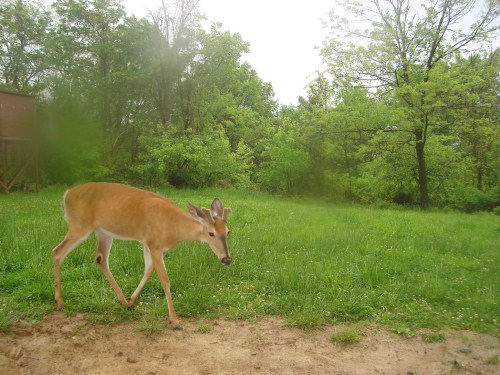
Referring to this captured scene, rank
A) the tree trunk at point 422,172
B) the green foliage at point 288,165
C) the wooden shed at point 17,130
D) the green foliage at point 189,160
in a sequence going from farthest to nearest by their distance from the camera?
the green foliage at point 189,160 < the green foliage at point 288,165 < the tree trunk at point 422,172 < the wooden shed at point 17,130

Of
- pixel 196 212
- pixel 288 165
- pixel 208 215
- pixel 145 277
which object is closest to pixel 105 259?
pixel 145 277

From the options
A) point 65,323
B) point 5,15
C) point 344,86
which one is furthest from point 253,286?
point 5,15

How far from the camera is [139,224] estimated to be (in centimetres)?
486

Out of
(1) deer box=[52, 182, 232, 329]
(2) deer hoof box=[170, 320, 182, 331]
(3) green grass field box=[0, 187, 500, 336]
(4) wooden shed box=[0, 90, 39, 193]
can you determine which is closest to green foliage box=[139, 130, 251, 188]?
(4) wooden shed box=[0, 90, 39, 193]

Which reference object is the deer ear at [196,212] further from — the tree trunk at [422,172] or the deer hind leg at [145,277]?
the tree trunk at [422,172]

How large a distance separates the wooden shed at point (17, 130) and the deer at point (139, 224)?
13.7 meters

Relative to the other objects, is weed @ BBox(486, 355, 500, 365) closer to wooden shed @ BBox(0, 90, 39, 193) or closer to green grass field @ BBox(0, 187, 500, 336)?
green grass field @ BBox(0, 187, 500, 336)

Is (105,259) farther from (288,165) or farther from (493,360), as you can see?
(288,165)

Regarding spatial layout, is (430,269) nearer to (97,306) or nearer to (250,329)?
(250,329)

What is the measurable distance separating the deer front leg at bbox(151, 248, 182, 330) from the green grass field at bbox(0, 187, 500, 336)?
13cm

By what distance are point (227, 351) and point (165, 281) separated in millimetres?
1085

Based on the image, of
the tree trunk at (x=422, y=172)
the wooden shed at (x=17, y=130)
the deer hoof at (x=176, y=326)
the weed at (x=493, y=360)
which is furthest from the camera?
the tree trunk at (x=422, y=172)

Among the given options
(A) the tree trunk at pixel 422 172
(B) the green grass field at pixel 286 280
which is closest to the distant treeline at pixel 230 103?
(A) the tree trunk at pixel 422 172

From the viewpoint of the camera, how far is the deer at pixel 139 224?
473 centimetres
